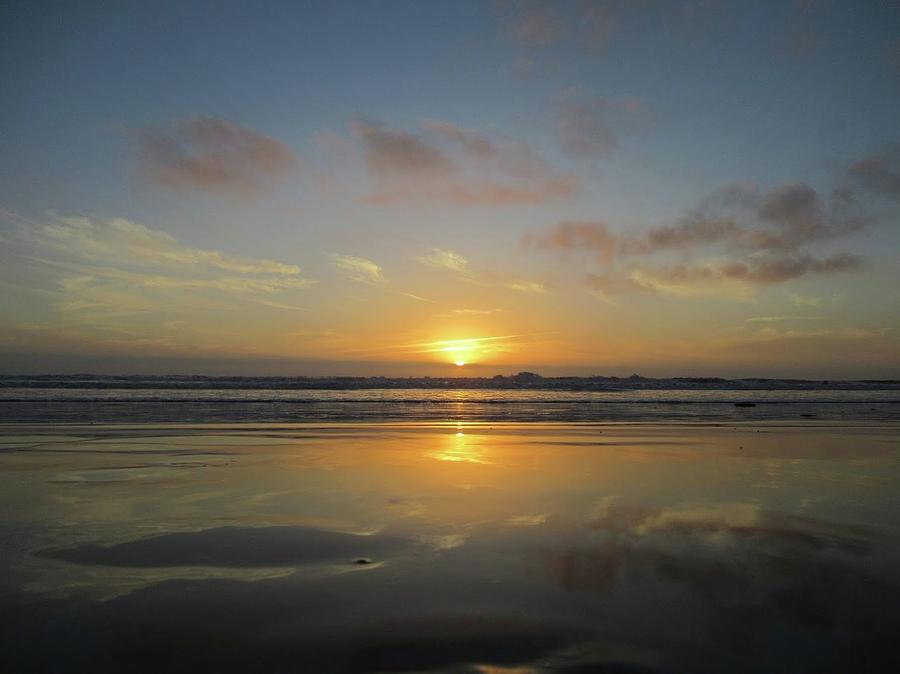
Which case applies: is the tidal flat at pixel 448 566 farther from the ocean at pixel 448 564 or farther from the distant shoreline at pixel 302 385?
the distant shoreline at pixel 302 385

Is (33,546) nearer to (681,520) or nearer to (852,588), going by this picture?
(681,520)

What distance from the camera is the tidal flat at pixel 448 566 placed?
3688 mm

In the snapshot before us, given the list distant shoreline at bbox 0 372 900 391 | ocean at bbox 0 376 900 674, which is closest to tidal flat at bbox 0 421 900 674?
ocean at bbox 0 376 900 674

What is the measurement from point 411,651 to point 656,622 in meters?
1.71

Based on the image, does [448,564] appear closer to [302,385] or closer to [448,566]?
[448,566]

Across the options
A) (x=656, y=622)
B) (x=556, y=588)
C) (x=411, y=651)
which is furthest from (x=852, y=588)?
(x=411, y=651)

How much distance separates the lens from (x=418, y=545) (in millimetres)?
5871

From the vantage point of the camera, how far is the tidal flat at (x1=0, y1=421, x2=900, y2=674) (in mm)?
3688

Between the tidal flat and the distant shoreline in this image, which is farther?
the distant shoreline

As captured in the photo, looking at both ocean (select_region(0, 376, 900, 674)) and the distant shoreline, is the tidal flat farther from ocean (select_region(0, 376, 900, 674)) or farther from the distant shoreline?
the distant shoreline

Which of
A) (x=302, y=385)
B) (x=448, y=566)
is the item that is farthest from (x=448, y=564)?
(x=302, y=385)

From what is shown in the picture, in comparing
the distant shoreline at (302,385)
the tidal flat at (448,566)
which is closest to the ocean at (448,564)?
the tidal flat at (448,566)

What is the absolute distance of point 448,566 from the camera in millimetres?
5238

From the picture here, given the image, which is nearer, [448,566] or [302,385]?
[448,566]
